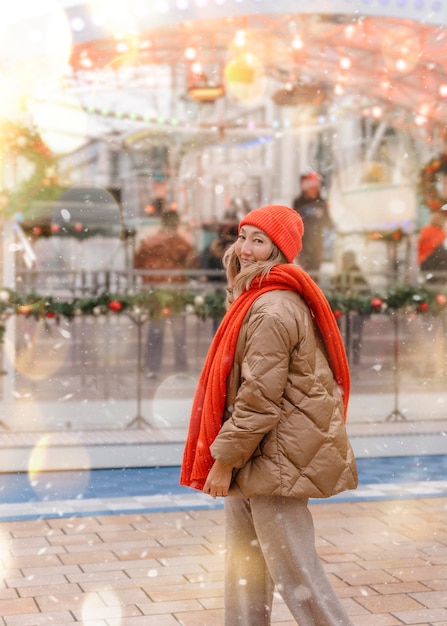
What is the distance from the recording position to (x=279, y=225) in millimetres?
3461

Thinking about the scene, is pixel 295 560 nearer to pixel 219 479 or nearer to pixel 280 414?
pixel 219 479

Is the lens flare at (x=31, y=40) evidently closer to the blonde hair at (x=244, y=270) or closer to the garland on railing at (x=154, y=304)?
the garland on railing at (x=154, y=304)

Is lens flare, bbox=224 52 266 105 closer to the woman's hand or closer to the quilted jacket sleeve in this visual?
the quilted jacket sleeve

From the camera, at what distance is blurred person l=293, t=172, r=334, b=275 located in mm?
12789

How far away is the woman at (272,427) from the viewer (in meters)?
3.25

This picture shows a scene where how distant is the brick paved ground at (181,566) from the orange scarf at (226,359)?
1070 millimetres

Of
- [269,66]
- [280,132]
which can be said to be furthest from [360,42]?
[280,132]

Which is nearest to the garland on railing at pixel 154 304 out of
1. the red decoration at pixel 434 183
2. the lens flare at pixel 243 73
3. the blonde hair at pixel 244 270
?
the red decoration at pixel 434 183

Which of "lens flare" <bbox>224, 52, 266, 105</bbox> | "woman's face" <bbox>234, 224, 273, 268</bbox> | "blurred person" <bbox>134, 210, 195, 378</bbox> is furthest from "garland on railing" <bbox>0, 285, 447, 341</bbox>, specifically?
"lens flare" <bbox>224, 52, 266, 105</bbox>

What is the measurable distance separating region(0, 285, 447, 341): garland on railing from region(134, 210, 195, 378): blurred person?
3021mm

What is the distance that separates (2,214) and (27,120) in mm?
3895

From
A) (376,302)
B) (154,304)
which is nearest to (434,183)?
(376,302)

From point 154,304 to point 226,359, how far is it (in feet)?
19.0

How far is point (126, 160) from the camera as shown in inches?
1201
